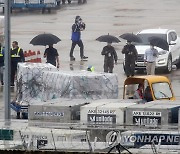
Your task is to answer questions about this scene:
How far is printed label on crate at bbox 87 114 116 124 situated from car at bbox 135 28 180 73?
46.8 feet

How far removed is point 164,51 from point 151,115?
1538 cm

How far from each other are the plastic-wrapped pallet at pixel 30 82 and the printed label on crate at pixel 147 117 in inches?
270

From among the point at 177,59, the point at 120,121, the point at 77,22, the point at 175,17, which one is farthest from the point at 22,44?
the point at 120,121

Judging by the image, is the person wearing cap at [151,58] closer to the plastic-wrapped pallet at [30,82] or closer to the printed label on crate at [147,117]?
the plastic-wrapped pallet at [30,82]

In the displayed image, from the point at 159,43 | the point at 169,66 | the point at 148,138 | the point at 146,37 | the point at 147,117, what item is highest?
the point at 148,138

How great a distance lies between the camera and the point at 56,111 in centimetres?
1992

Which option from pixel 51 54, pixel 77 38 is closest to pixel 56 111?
pixel 51 54

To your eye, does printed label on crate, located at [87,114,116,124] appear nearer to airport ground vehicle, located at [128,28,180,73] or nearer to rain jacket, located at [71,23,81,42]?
airport ground vehicle, located at [128,28,180,73]

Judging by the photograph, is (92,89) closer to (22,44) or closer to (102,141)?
(102,141)

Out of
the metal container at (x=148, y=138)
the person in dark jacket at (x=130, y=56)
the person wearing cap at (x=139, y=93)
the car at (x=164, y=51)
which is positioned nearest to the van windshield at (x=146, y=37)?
the car at (x=164, y=51)

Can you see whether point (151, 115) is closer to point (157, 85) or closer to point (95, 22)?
point (157, 85)

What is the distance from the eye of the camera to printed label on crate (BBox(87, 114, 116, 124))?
19031 mm

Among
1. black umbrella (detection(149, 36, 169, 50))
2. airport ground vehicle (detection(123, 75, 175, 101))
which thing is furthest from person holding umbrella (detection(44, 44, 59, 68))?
airport ground vehicle (detection(123, 75, 175, 101))

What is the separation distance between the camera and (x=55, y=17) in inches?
1986
